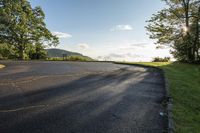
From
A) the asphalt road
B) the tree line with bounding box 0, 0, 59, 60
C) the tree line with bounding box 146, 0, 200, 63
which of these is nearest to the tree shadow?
the asphalt road

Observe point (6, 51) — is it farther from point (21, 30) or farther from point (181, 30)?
point (181, 30)

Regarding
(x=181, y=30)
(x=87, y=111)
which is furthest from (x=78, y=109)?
(x=181, y=30)

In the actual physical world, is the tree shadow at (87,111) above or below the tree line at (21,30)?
below

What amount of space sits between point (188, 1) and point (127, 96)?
19.7 metres

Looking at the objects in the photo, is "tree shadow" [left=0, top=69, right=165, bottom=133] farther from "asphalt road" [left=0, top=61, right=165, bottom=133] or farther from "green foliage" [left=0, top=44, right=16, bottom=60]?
"green foliage" [left=0, top=44, right=16, bottom=60]

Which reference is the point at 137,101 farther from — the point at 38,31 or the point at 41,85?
the point at 38,31

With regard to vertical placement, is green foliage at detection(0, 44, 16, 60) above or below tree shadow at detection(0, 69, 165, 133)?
above

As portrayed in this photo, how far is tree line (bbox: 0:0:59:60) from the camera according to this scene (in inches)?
1238

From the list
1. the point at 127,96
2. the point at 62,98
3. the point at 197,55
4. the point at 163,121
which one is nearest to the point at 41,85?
the point at 62,98

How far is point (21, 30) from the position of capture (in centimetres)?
3139

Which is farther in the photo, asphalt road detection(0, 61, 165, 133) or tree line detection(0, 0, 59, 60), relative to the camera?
tree line detection(0, 0, 59, 60)

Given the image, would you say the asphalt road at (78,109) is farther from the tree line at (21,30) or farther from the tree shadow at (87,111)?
the tree line at (21,30)

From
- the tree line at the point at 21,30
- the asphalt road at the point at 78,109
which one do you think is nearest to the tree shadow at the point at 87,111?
the asphalt road at the point at 78,109

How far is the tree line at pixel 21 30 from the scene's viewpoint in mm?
31438
